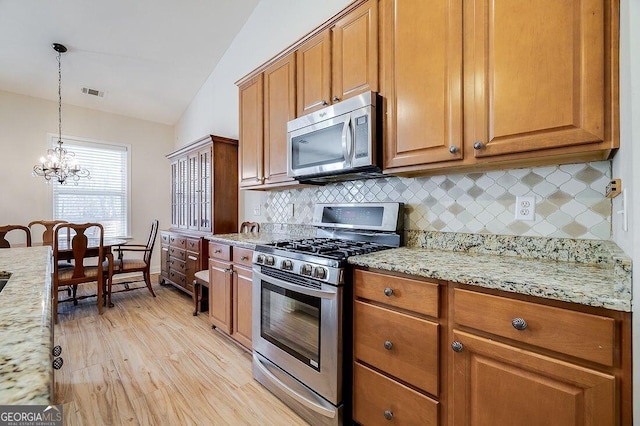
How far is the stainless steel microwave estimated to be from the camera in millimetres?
1731

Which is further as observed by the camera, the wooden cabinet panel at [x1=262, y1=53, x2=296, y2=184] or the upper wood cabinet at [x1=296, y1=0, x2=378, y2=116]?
the wooden cabinet panel at [x1=262, y1=53, x2=296, y2=184]

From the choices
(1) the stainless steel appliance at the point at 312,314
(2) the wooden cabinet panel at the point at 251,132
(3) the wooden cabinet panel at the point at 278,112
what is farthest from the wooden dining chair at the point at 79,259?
(1) the stainless steel appliance at the point at 312,314

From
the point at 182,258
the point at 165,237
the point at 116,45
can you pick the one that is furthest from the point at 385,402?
the point at 116,45

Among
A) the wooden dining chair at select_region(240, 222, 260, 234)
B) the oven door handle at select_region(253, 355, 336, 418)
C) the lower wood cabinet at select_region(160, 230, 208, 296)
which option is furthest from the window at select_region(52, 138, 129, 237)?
the oven door handle at select_region(253, 355, 336, 418)

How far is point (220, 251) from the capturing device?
8.44ft

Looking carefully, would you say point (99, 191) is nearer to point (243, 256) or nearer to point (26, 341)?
point (243, 256)

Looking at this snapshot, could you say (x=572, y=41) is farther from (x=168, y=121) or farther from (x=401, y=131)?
(x=168, y=121)

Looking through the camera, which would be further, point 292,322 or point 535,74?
point 292,322

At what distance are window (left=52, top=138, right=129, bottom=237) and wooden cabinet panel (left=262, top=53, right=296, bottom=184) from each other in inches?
144

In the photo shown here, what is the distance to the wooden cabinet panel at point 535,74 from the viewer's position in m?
1.11

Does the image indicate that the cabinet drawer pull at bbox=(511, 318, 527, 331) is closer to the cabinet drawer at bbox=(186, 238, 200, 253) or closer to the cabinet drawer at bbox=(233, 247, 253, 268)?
the cabinet drawer at bbox=(233, 247, 253, 268)

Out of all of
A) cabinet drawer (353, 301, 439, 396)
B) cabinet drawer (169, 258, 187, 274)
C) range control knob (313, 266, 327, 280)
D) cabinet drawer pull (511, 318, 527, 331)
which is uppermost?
range control knob (313, 266, 327, 280)

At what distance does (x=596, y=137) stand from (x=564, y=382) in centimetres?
87

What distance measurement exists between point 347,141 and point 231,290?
1.53 m
